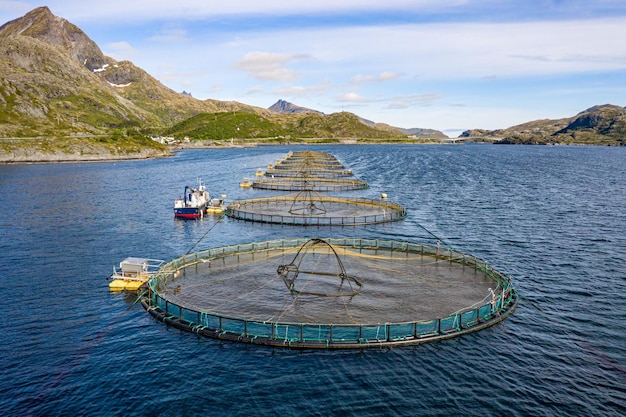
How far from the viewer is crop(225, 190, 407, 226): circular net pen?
10738cm

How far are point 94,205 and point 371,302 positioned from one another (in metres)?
106

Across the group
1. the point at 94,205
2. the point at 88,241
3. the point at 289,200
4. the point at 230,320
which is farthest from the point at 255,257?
the point at 94,205

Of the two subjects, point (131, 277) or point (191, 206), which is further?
point (191, 206)

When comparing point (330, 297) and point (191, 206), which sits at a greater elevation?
point (191, 206)

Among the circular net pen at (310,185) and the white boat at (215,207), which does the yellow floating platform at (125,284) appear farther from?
the circular net pen at (310,185)

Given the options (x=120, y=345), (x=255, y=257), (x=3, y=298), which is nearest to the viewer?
(x=120, y=345)

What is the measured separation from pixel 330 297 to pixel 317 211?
62.3 m

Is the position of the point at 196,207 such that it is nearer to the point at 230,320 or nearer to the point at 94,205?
the point at 94,205

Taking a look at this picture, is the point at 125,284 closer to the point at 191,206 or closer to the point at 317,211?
the point at 191,206

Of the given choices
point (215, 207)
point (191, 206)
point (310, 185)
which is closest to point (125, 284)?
Result: point (191, 206)

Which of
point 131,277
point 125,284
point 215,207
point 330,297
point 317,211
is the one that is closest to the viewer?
point 330,297

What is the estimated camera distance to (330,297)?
5738 centimetres

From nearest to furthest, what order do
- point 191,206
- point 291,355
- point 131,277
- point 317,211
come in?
point 291,355 < point 131,277 < point 191,206 < point 317,211

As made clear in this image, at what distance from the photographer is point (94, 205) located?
135m
